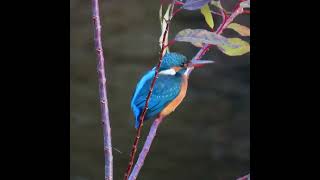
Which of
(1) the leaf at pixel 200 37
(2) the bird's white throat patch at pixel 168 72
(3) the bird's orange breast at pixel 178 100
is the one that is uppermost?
(1) the leaf at pixel 200 37

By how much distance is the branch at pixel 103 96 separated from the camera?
2.21 ft

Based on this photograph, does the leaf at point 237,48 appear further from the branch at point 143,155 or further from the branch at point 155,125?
the branch at point 143,155

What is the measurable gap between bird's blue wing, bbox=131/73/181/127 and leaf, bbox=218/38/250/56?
86 mm

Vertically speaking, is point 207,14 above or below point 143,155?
above

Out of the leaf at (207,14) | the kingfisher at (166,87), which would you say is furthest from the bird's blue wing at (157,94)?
the leaf at (207,14)

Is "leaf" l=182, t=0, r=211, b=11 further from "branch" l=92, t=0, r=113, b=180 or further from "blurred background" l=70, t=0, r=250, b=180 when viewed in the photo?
"branch" l=92, t=0, r=113, b=180

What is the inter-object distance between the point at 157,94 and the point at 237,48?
0.47 ft

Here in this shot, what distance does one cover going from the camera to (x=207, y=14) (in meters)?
0.65

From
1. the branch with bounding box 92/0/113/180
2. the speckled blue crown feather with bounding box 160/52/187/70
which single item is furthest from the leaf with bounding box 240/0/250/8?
the branch with bounding box 92/0/113/180

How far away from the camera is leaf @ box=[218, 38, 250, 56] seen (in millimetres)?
623

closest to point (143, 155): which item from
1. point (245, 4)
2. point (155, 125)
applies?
point (155, 125)

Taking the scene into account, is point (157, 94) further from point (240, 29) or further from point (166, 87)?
point (240, 29)
